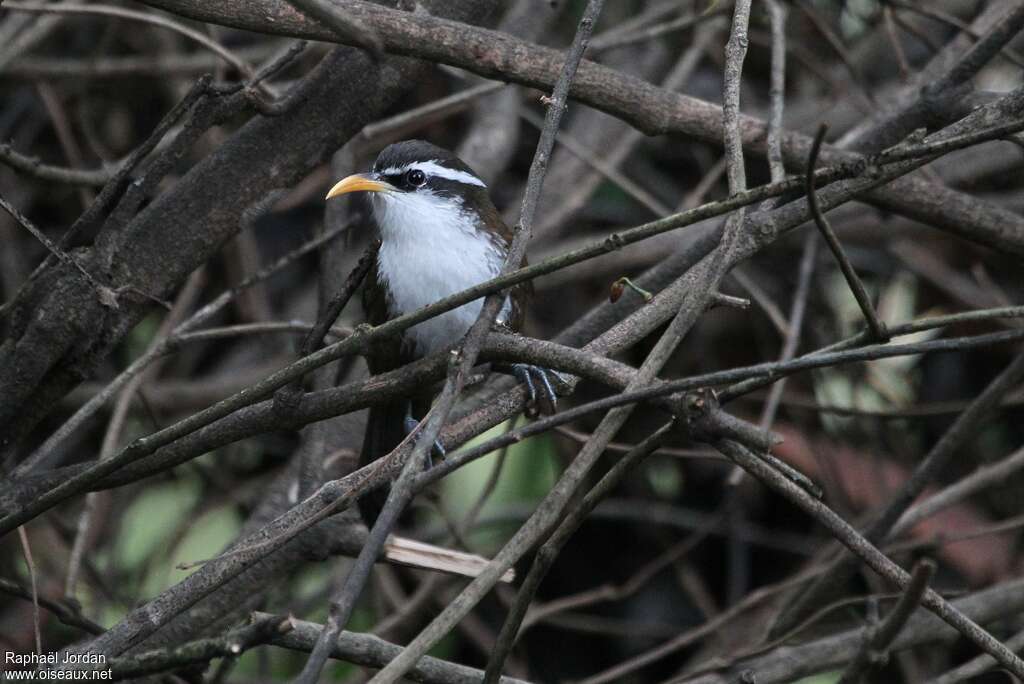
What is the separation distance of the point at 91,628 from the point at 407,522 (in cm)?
274

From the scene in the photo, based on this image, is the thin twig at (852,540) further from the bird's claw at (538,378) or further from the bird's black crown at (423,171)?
the bird's black crown at (423,171)

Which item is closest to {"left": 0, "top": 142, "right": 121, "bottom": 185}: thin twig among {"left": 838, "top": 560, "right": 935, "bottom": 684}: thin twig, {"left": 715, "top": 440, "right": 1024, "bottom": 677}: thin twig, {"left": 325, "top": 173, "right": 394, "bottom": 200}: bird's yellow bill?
{"left": 325, "top": 173, "right": 394, "bottom": 200}: bird's yellow bill

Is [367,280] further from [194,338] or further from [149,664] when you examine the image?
[149,664]

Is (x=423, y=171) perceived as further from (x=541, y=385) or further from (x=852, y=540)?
(x=852, y=540)

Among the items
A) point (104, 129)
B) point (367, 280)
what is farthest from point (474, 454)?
point (104, 129)

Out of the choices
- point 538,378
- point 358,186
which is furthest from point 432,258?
point 538,378

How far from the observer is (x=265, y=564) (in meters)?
3.72

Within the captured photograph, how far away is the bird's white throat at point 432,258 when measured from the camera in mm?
3877

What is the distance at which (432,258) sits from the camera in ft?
12.8

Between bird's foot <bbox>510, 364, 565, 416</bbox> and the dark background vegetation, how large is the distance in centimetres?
65

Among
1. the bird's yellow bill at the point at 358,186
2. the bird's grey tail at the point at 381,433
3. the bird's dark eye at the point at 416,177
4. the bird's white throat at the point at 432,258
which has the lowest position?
the bird's grey tail at the point at 381,433

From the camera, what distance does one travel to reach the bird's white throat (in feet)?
12.7

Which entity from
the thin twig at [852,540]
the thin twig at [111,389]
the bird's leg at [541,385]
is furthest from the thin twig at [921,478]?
the thin twig at [111,389]

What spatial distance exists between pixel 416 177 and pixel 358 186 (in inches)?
10.3
